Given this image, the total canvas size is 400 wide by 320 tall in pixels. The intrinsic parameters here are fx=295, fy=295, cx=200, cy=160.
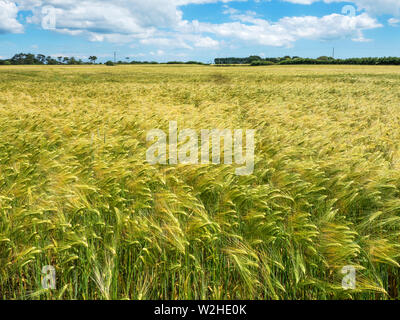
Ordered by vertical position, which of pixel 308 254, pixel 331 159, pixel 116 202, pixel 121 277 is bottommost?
pixel 121 277

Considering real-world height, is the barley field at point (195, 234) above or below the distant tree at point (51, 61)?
below

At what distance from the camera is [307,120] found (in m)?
6.58

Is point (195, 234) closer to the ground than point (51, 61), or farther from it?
closer to the ground

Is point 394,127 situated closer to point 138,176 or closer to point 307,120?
point 307,120

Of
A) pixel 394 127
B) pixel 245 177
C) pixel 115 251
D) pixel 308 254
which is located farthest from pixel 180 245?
pixel 394 127

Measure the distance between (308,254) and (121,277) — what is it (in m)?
1.45

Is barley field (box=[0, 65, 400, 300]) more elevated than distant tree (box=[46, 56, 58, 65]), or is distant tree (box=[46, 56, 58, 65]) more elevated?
distant tree (box=[46, 56, 58, 65])

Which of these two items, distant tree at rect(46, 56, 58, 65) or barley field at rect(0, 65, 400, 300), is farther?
distant tree at rect(46, 56, 58, 65)

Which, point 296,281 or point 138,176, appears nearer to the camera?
point 296,281

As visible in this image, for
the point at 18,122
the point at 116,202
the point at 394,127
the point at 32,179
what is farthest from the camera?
the point at 394,127

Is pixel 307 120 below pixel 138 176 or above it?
above

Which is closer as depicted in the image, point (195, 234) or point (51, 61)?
point (195, 234)

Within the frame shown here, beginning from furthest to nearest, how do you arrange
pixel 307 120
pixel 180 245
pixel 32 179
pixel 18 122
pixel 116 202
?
pixel 307 120 → pixel 18 122 → pixel 32 179 → pixel 116 202 → pixel 180 245

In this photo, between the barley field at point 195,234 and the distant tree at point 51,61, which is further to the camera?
the distant tree at point 51,61
